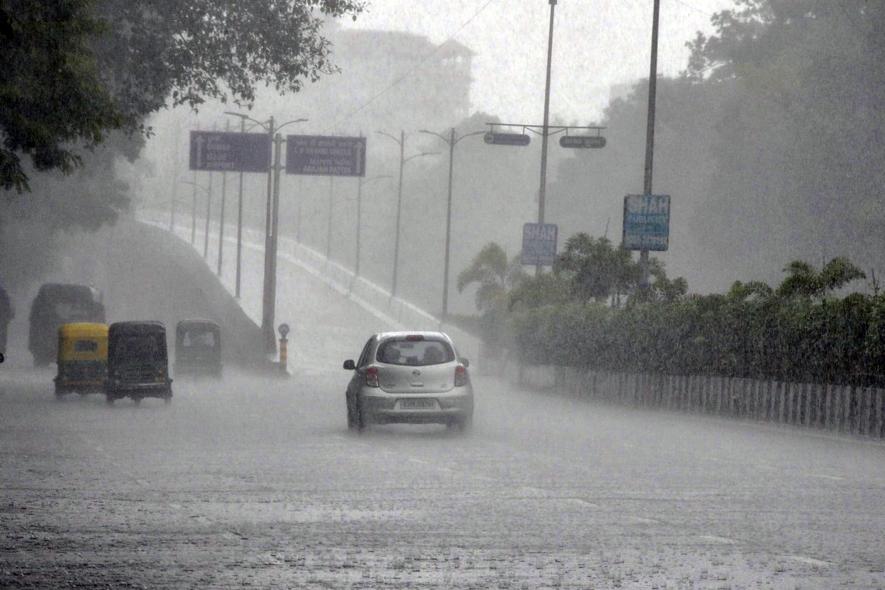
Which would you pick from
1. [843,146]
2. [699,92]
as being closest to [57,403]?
[843,146]

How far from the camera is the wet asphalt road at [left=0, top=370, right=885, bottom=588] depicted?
34.4 feet

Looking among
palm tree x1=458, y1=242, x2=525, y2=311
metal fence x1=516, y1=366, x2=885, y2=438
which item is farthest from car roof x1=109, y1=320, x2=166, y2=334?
palm tree x1=458, y1=242, x2=525, y2=311

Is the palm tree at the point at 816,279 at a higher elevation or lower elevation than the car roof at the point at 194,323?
higher

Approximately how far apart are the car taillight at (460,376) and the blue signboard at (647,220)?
1341 centimetres

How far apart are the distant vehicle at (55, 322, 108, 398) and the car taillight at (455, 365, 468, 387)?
52.3ft

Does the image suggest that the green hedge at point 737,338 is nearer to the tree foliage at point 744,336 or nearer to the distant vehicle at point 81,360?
the tree foliage at point 744,336

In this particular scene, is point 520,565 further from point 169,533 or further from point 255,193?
point 255,193

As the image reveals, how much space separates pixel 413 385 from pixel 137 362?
44.2 feet

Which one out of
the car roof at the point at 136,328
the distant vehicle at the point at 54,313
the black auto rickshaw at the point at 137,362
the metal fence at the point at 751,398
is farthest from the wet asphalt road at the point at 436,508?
the distant vehicle at the point at 54,313

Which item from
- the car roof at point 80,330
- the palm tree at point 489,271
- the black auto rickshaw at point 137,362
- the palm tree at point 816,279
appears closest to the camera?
the palm tree at point 816,279

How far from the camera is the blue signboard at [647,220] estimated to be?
37.9 meters

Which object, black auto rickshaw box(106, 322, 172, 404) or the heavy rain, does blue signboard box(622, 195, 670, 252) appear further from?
black auto rickshaw box(106, 322, 172, 404)

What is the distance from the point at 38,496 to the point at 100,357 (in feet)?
81.6

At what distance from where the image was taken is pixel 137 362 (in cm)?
3666
